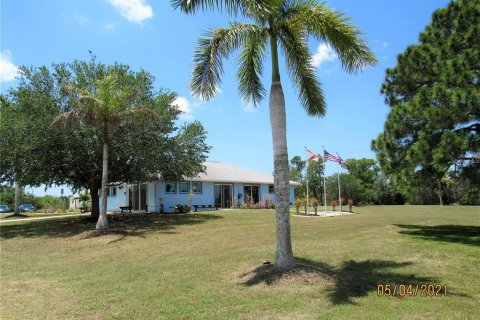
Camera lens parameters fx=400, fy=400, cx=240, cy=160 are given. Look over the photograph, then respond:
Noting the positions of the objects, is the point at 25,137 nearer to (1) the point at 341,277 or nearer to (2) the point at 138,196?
(2) the point at 138,196

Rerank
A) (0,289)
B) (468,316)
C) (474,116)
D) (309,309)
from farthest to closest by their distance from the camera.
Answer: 1. (474,116)
2. (0,289)
3. (309,309)
4. (468,316)

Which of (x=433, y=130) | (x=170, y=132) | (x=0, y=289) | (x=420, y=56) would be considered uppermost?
(x=420, y=56)

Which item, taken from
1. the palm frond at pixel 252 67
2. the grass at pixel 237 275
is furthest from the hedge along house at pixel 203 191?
the palm frond at pixel 252 67

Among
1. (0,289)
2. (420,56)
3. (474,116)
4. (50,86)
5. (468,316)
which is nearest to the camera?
(468,316)

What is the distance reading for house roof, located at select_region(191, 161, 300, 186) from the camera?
32197mm

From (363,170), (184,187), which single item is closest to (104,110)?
(184,187)

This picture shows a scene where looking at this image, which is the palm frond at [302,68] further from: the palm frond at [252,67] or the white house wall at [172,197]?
the white house wall at [172,197]

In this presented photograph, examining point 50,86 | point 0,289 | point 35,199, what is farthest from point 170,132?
point 35,199

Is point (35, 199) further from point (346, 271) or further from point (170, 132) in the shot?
point (346, 271)

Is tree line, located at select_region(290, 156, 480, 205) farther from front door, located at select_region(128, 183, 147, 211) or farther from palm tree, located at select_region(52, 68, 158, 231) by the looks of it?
palm tree, located at select_region(52, 68, 158, 231)

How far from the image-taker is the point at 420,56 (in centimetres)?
1589

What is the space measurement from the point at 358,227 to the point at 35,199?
186ft

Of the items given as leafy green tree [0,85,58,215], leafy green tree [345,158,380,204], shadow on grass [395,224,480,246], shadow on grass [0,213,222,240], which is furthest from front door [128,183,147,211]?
leafy green tree [345,158,380,204]

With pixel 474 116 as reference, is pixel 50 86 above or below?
above
